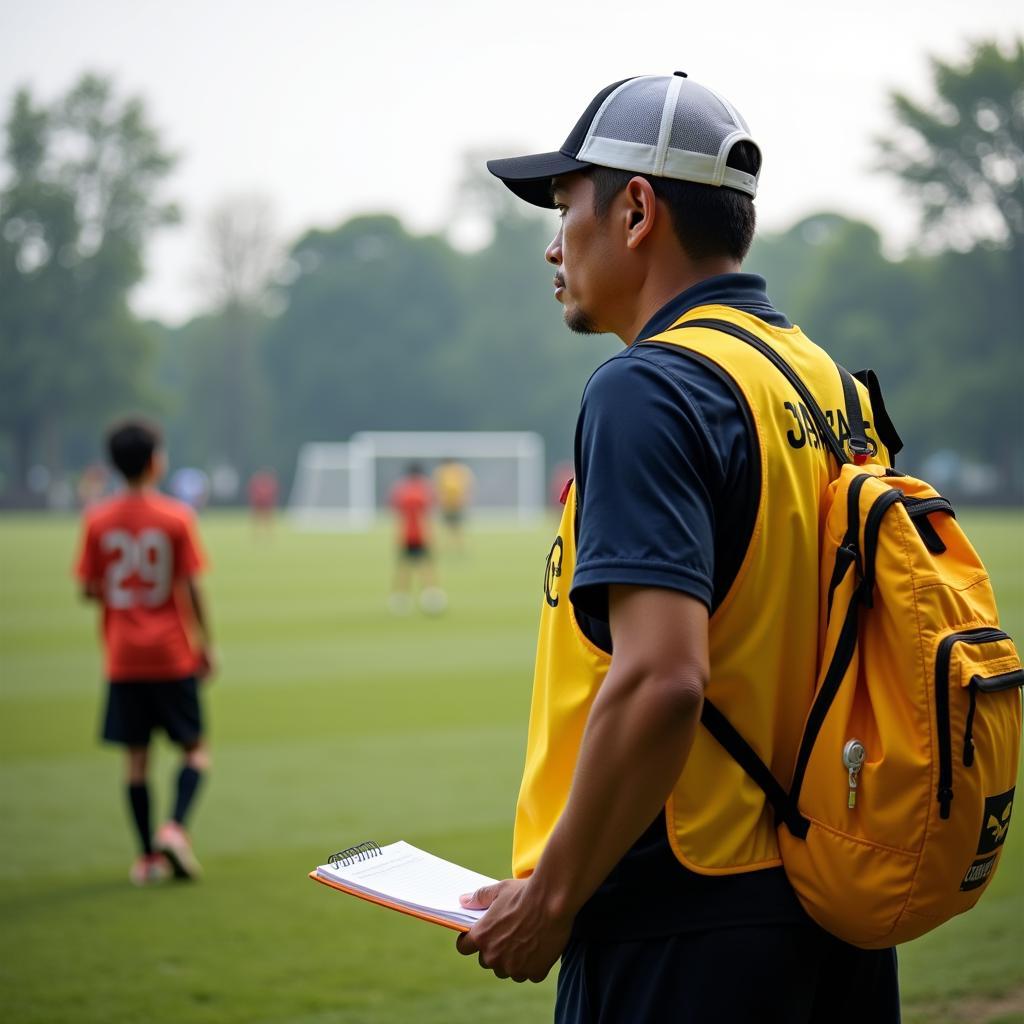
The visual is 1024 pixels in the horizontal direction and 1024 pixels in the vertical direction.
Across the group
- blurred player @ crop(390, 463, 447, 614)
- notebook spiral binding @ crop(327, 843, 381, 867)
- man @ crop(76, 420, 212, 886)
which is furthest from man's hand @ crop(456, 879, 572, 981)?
blurred player @ crop(390, 463, 447, 614)

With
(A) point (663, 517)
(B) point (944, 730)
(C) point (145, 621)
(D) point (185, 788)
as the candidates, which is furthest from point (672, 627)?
(D) point (185, 788)

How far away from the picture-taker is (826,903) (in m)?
1.92

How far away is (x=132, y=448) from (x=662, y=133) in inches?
195

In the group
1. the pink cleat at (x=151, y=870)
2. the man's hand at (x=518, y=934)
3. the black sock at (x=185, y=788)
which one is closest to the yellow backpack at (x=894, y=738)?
the man's hand at (x=518, y=934)

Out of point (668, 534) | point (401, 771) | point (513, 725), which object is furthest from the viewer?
point (513, 725)

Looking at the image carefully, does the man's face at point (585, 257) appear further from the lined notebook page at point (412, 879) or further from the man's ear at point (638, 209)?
the lined notebook page at point (412, 879)

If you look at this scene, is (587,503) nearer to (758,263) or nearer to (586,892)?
(586,892)

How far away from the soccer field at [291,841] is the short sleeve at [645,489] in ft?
10.4

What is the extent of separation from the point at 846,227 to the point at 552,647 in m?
74.3

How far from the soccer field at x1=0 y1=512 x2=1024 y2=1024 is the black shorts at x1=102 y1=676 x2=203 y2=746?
665 mm

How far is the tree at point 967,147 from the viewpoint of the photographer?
203ft

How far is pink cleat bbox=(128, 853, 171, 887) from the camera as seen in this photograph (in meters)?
6.31

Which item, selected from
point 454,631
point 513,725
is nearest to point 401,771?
point 513,725

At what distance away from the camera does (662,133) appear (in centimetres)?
202
